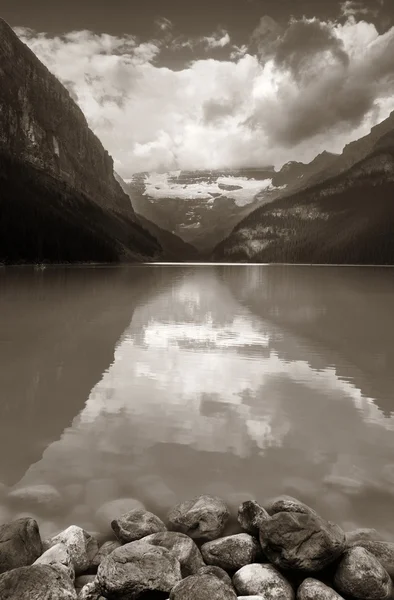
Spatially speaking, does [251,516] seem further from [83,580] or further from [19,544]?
[19,544]

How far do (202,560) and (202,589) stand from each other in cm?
141

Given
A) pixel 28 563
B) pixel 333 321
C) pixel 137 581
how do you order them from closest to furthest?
pixel 137 581 < pixel 28 563 < pixel 333 321

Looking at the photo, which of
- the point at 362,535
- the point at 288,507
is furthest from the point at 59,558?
the point at 362,535

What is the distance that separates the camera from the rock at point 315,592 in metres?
6.40

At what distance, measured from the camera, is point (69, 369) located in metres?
20.2

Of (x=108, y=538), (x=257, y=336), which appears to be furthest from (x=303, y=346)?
(x=108, y=538)

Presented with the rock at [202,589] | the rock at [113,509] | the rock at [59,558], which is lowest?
the rock at [113,509]

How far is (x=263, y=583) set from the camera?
21.8ft

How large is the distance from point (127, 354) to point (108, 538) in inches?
604

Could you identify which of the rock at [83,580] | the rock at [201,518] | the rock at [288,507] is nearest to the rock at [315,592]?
the rock at [288,507]

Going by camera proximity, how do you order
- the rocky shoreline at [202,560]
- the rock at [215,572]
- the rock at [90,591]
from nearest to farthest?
1. the rocky shoreline at [202,560]
2. the rock at [90,591]
3. the rock at [215,572]

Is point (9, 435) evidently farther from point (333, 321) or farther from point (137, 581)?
point (333, 321)

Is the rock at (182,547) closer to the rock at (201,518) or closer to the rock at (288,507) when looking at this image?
the rock at (201,518)

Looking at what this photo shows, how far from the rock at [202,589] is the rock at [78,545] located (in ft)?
6.19
